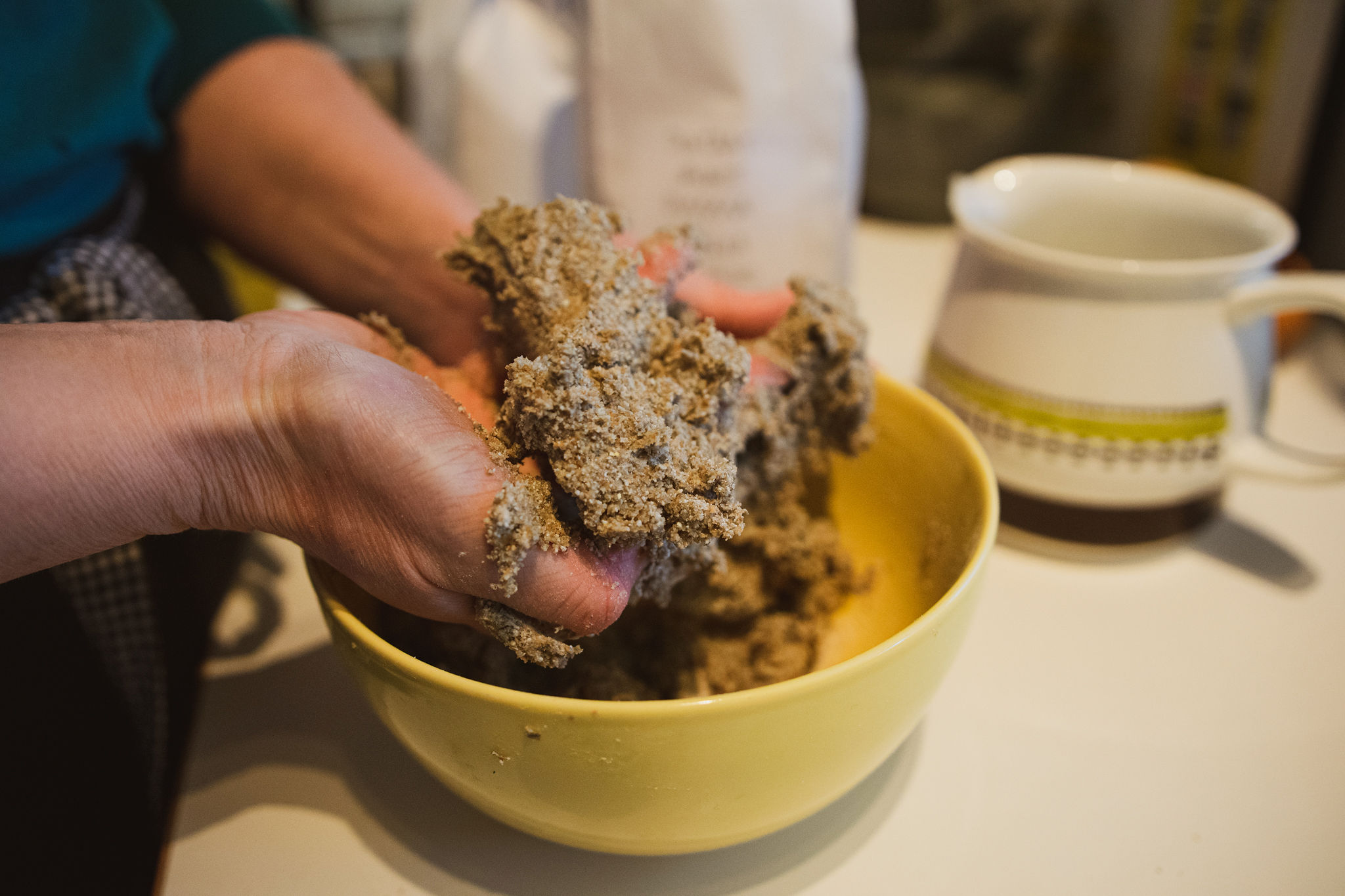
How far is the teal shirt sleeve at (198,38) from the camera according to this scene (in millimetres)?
643

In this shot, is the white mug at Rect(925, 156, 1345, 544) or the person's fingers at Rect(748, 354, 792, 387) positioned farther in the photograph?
the white mug at Rect(925, 156, 1345, 544)

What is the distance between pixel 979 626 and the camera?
0.58 meters

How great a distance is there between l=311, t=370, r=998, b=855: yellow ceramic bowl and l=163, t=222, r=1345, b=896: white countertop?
0.07 meters

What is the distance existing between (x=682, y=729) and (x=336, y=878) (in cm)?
22

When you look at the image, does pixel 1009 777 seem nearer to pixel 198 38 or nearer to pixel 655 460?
pixel 655 460

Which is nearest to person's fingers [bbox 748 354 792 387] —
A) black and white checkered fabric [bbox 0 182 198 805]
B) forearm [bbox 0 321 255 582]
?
forearm [bbox 0 321 255 582]

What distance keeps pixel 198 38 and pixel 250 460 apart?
18.8 inches

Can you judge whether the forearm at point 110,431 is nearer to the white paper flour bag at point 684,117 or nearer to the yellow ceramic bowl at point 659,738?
the yellow ceramic bowl at point 659,738

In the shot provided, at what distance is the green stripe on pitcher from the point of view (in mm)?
575

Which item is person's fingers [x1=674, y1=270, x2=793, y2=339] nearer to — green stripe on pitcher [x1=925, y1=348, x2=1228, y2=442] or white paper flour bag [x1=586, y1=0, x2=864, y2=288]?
green stripe on pitcher [x1=925, y1=348, x2=1228, y2=442]

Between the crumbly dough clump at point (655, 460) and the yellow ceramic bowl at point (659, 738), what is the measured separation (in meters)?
0.04

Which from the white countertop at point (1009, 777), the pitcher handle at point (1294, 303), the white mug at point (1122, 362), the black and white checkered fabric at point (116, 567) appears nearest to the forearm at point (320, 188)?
the black and white checkered fabric at point (116, 567)

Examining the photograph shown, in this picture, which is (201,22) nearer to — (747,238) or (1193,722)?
(747,238)

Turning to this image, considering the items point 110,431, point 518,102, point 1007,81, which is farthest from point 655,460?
point 1007,81
